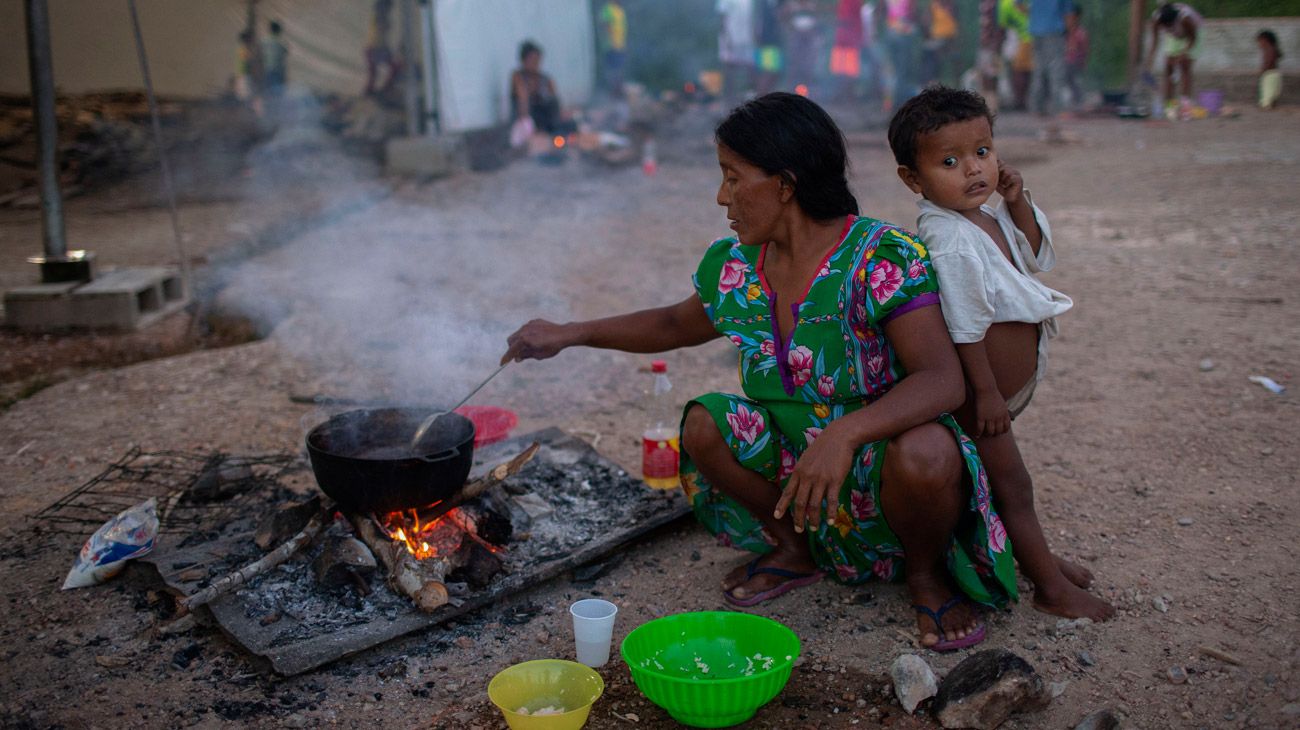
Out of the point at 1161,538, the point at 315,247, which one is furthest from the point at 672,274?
the point at 1161,538

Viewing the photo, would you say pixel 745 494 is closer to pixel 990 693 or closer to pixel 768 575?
pixel 768 575

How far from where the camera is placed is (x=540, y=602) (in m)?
3.00

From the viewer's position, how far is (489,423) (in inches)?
161

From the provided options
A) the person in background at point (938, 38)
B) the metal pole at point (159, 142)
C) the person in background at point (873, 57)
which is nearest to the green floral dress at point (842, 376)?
the metal pole at point (159, 142)

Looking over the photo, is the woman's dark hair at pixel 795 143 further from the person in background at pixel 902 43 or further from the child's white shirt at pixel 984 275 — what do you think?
the person in background at pixel 902 43

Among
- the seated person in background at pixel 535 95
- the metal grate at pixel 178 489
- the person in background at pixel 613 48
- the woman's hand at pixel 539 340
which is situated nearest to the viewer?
the woman's hand at pixel 539 340

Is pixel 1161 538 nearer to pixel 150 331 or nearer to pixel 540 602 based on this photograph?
pixel 540 602

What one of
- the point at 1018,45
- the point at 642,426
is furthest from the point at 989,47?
the point at 642,426

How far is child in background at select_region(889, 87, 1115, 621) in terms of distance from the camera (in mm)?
2559

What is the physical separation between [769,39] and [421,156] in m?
9.74

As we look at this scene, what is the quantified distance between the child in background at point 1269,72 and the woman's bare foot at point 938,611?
48.6 ft

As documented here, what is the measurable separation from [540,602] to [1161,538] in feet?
6.56

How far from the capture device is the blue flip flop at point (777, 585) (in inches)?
115

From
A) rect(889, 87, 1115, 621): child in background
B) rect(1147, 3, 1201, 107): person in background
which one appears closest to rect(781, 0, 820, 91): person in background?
rect(1147, 3, 1201, 107): person in background
